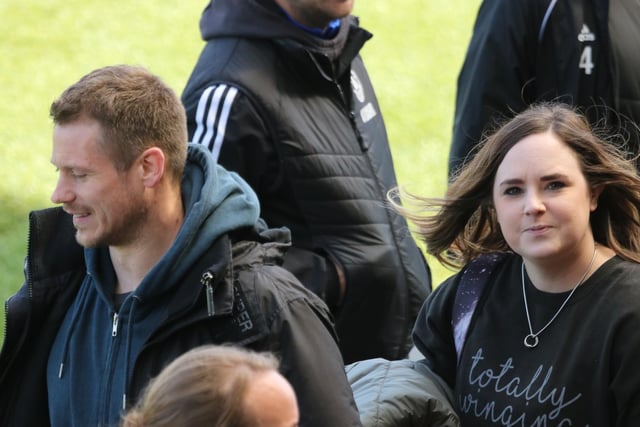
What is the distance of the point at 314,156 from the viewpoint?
14.5 ft

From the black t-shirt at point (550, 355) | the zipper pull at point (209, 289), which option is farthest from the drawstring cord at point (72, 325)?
the black t-shirt at point (550, 355)

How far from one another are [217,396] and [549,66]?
249 centimetres

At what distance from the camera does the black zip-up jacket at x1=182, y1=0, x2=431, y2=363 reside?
4.36 m

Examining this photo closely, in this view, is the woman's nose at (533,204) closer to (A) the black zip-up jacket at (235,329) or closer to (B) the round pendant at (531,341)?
(B) the round pendant at (531,341)

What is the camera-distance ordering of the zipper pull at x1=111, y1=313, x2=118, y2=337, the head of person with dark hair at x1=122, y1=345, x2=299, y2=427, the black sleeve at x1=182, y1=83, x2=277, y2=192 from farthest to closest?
the black sleeve at x1=182, y1=83, x2=277, y2=192 → the zipper pull at x1=111, y1=313, x2=118, y2=337 → the head of person with dark hair at x1=122, y1=345, x2=299, y2=427

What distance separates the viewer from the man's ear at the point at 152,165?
11.5ft

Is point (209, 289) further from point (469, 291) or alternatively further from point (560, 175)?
point (560, 175)

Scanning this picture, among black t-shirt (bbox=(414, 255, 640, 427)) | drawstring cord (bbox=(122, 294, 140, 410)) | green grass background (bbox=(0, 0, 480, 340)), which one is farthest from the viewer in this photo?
green grass background (bbox=(0, 0, 480, 340))

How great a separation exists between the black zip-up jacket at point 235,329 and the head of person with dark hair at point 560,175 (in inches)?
22.0

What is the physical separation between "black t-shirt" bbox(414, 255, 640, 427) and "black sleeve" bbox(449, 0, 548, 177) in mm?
1105

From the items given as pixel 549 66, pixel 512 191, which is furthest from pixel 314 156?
pixel 512 191

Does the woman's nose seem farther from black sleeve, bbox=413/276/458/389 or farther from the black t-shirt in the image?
black sleeve, bbox=413/276/458/389

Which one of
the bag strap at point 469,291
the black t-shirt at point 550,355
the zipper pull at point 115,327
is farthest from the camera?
the bag strap at point 469,291

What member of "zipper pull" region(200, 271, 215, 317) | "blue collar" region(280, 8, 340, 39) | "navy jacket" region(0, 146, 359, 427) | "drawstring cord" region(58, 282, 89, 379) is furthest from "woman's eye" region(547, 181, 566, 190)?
"blue collar" region(280, 8, 340, 39)
